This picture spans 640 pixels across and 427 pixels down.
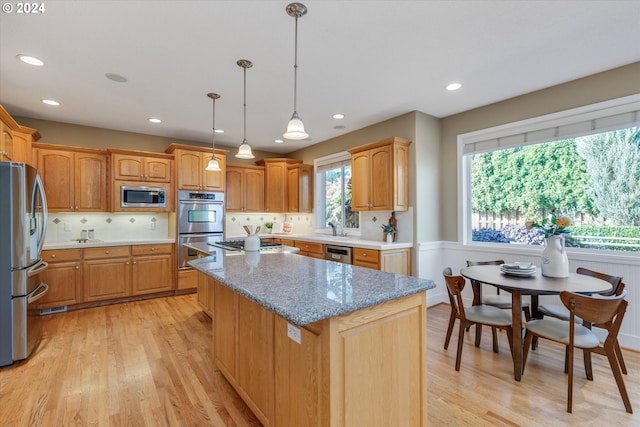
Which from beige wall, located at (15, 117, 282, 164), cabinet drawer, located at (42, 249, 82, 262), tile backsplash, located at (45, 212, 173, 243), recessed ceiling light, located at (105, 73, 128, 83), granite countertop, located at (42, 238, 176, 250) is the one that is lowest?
cabinet drawer, located at (42, 249, 82, 262)

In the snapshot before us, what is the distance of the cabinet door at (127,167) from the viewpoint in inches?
174

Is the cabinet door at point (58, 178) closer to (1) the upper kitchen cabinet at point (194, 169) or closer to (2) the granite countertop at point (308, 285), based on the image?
(1) the upper kitchen cabinet at point (194, 169)

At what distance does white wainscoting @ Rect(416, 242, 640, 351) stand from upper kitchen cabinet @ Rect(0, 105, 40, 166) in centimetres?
481

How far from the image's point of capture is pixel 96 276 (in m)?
4.15

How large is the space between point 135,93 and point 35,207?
1.52 metres

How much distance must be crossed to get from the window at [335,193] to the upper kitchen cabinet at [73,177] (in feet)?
11.3

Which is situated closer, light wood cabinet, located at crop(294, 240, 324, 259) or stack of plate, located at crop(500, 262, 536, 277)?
stack of plate, located at crop(500, 262, 536, 277)

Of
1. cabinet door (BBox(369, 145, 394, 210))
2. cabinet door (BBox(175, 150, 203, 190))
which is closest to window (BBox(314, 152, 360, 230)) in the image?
cabinet door (BBox(369, 145, 394, 210))

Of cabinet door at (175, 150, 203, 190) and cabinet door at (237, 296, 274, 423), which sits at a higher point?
cabinet door at (175, 150, 203, 190)

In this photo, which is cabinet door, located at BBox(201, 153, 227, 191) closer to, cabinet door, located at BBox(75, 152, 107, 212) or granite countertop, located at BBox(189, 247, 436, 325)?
cabinet door, located at BBox(75, 152, 107, 212)

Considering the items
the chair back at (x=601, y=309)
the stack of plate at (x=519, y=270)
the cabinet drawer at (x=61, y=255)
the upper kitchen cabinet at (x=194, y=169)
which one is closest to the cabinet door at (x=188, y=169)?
the upper kitchen cabinet at (x=194, y=169)

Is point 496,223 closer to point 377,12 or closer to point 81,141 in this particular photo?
point 377,12

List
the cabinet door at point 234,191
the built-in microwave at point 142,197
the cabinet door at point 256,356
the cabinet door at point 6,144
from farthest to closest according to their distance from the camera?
the cabinet door at point 234,191
the built-in microwave at point 142,197
the cabinet door at point 6,144
the cabinet door at point 256,356

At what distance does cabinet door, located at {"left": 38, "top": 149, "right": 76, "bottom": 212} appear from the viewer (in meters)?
4.04
